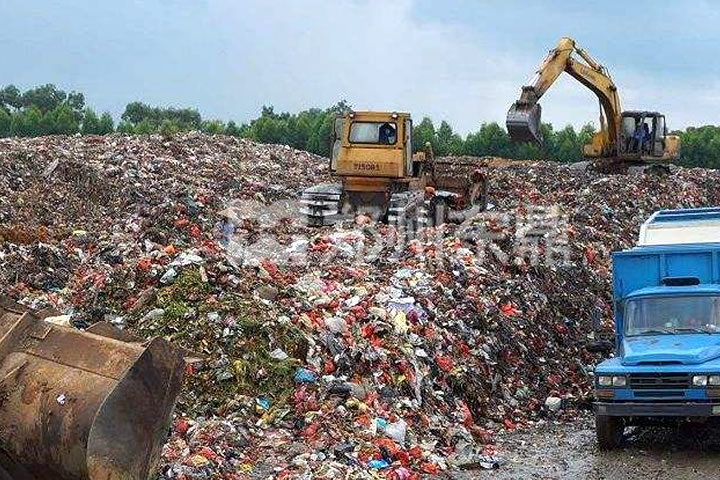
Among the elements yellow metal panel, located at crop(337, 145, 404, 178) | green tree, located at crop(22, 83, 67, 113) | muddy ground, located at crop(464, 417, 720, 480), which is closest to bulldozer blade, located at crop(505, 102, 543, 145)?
yellow metal panel, located at crop(337, 145, 404, 178)

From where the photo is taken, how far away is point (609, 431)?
877 centimetres

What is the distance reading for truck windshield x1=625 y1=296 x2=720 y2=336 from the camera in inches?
360

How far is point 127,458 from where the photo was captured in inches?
192

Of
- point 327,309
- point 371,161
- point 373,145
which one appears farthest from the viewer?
point 373,145

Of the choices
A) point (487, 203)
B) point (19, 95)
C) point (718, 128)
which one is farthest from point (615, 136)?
point (19, 95)

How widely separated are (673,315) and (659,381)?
1.05 meters

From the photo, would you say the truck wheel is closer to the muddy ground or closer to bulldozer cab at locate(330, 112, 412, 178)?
the muddy ground

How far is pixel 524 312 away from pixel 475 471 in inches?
178

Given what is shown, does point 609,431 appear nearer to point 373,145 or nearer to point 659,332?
point 659,332

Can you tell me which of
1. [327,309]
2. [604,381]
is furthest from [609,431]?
[327,309]

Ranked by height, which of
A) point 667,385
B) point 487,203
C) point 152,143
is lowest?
point 667,385

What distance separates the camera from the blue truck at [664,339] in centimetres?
838

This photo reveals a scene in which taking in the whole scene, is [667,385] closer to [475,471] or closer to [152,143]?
[475,471]

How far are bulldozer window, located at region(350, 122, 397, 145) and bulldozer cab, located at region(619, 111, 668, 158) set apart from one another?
8.98 meters
